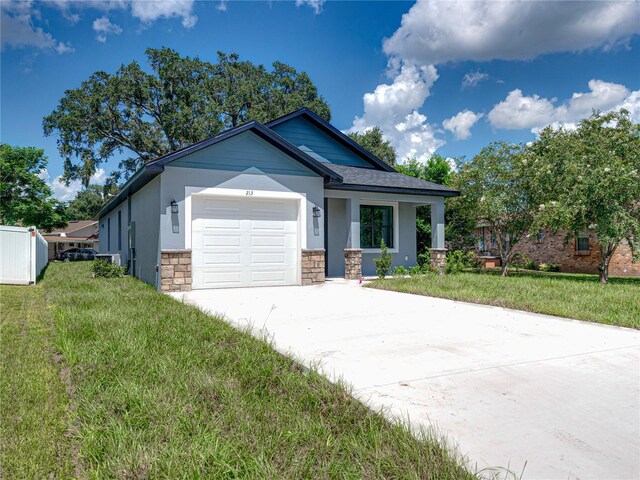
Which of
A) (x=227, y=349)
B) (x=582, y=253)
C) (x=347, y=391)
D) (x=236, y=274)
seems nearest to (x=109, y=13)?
(x=236, y=274)

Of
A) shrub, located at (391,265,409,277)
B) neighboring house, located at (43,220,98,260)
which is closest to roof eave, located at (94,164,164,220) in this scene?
shrub, located at (391,265,409,277)

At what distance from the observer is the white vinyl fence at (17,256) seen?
11.1m

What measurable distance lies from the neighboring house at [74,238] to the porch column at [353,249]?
37.2m

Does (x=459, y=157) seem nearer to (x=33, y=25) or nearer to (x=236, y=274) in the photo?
(x=236, y=274)

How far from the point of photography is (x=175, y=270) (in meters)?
9.74

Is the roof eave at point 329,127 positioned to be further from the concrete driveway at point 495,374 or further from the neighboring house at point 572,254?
the concrete driveway at point 495,374

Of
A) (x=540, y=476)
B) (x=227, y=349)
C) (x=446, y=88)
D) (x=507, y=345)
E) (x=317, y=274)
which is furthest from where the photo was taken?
(x=446, y=88)

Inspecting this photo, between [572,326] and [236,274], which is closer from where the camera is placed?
[572,326]

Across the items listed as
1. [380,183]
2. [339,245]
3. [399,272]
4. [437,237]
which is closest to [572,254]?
[437,237]

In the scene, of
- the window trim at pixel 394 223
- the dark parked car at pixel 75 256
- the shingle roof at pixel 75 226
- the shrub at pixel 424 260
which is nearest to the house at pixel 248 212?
the shrub at pixel 424 260

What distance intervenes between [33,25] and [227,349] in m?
15.2

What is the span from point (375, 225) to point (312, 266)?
4.22m

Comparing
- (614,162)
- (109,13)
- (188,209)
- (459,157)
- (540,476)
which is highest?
(109,13)

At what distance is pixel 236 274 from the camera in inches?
416
